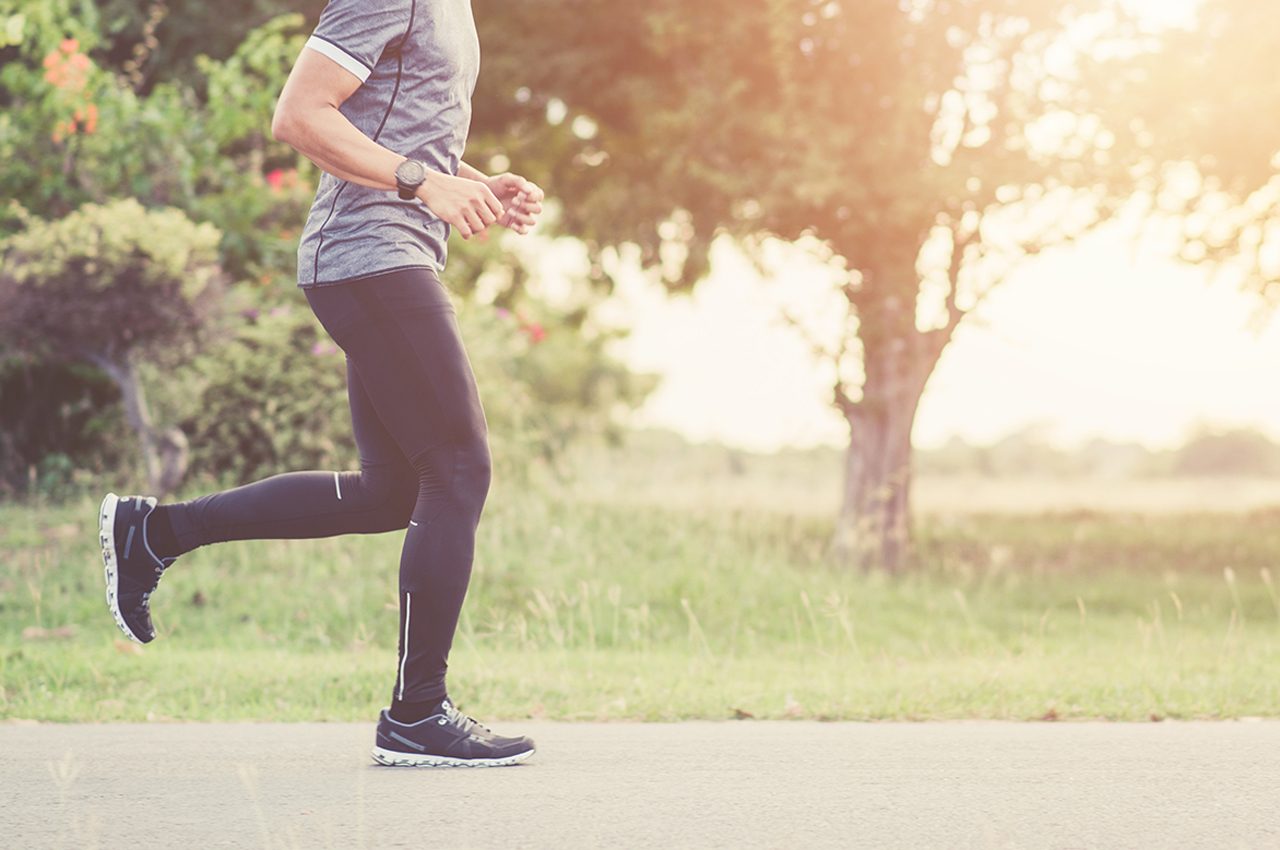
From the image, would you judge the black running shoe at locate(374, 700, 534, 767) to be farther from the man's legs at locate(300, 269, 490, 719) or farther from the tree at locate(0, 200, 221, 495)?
the tree at locate(0, 200, 221, 495)

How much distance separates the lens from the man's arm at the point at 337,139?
3363 millimetres

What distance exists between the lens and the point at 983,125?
11.5m

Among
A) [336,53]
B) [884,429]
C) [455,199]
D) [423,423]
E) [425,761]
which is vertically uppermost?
[336,53]

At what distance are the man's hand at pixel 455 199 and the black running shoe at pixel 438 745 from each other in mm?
1272

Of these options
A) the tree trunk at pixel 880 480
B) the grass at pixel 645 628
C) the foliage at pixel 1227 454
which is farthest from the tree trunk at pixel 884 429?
the foliage at pixel 1227 454

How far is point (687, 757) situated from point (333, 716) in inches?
62.0

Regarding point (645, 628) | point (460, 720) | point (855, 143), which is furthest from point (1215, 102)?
point (460, 720)

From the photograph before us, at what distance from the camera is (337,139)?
337cm

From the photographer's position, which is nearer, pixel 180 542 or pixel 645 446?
pixel 180 542

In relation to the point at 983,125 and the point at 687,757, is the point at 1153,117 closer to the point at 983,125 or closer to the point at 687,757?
the point at 983,125

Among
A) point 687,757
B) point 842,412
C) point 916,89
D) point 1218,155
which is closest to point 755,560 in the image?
point 842,412

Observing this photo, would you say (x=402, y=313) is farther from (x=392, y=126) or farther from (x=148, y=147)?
(x=148, y=147)

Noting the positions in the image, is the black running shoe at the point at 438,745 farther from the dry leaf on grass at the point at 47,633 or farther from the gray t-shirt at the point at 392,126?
the dry leaf on grass at the point at 47,633

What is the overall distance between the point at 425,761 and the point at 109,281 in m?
6.96
